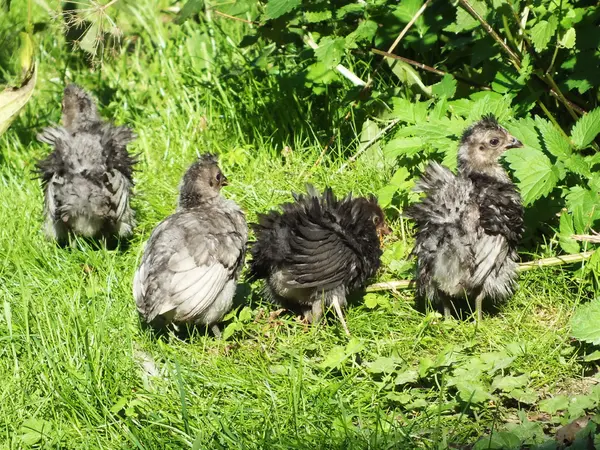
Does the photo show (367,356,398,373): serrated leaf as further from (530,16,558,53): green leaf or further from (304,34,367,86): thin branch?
(304,34,367,86): thin branch

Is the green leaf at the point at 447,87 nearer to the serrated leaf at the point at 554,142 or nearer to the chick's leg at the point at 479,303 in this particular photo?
the serrated leaf at the point at 554,142

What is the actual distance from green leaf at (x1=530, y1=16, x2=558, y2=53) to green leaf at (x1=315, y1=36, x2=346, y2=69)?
1.37 metres

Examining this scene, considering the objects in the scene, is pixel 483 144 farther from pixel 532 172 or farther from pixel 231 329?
pixel 231 329

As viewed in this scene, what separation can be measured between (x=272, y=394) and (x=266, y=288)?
1154 millimetres

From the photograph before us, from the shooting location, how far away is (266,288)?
18.8ft

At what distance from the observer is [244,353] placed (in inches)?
207

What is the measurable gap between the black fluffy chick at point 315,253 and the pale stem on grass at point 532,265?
0.15 metres

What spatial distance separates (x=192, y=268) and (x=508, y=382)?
1943 millimetres

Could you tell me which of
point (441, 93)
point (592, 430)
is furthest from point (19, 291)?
point (592, 430)

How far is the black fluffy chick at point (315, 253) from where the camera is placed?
5.43 metres

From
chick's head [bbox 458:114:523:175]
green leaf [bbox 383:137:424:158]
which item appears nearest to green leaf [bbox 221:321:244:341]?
green leaf [bbox 383:137:424:158]

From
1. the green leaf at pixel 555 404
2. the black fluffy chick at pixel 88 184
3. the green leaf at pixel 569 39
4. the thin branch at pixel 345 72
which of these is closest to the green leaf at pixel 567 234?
the green leaf at pixel 569 39

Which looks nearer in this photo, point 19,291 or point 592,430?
point 592,430

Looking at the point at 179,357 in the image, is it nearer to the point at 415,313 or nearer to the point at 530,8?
the point at 415,313
